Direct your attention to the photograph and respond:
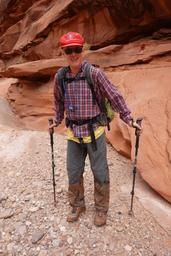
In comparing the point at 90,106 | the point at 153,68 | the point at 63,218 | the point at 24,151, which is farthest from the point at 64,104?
the point at 153,68

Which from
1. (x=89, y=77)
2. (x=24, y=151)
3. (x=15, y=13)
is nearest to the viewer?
(x=89, y=77)

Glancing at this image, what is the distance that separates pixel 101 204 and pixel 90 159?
653mm

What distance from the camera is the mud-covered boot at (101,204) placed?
12.7 ft

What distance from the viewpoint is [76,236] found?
3.89 m

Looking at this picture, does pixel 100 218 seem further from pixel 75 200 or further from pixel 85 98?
pixel 85 98

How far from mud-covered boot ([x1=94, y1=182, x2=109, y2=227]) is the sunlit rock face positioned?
85 centimetres

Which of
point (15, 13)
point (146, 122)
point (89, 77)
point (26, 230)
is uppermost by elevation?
point (15, 13)

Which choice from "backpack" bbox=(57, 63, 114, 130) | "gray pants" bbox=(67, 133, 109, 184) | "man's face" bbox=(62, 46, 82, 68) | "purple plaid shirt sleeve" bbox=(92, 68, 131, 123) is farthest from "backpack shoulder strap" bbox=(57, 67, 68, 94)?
"gray pants" bbox=(67, 133, 109, 184)

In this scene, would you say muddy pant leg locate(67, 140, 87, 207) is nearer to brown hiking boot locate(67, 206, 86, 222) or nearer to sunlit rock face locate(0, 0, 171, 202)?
brown hiking boot locate(67, 206, 86, 222)

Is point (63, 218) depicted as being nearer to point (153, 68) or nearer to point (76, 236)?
point (76, 236)

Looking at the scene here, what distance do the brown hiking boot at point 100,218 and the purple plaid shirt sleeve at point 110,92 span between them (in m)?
1.29

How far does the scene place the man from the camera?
3.39 meters

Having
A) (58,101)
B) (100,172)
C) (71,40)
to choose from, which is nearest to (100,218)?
(100,172)

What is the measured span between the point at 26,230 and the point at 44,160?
172 centimetres
